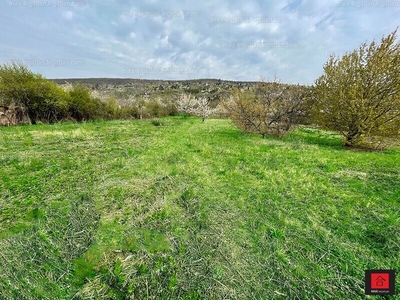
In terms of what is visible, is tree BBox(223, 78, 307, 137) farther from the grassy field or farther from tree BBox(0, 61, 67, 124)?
tree BBox(0, 61, 67, 124)

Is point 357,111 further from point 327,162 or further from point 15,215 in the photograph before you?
point 15,215

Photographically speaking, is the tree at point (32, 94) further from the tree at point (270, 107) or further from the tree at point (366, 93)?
the tree at point (366, 93)

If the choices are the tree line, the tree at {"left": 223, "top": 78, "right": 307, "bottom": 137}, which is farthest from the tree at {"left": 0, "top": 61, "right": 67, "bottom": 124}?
the tree at {"left": 223, "top": 78, "right": 307, "bottom": 137}

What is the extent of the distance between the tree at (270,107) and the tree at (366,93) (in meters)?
1.86

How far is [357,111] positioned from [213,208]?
10.4 m

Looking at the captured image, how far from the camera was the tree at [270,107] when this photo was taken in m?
12.1

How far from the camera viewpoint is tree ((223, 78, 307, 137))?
1212 centimetres

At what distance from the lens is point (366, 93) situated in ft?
32.0

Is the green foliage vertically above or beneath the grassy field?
above

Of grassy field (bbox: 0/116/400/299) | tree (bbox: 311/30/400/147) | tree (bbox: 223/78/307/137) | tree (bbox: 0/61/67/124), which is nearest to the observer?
grassy field (bbox: 0/116/400/299)

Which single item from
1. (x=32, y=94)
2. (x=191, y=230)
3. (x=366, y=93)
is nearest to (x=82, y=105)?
(x=32, y=94)

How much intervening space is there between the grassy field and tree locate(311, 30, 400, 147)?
476cm

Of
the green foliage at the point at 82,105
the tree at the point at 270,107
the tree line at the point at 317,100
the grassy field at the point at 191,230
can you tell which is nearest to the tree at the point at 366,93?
the tree line at the point at 317,100

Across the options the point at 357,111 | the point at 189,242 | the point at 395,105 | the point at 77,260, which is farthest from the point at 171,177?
the point at 395,105
